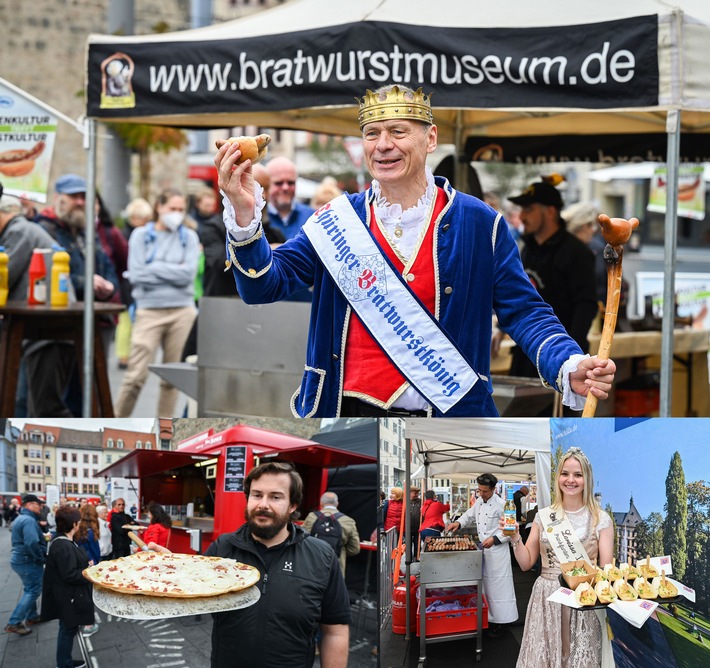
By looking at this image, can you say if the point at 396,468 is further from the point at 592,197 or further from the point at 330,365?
the point at 592,197

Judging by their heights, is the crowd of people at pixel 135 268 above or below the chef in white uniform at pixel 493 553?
above

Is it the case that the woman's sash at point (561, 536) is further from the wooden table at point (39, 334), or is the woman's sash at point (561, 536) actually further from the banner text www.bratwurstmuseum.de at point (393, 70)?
the wooden table at point (39, 334)

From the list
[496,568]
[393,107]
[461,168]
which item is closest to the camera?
[496,568]

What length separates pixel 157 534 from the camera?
3.12m

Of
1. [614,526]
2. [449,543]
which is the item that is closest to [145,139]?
[449,543]

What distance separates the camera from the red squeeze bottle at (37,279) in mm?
6617

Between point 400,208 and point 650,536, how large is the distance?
4.00ft

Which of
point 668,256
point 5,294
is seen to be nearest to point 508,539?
point 668,256

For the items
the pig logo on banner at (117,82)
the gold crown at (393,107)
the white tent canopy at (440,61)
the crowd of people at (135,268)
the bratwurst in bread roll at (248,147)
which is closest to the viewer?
the bratwurst in bread roll at (248,147)

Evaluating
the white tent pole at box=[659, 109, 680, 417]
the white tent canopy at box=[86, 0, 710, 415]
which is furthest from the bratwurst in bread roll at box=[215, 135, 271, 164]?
the white tent pole at box=[659, 109, 680, 417]

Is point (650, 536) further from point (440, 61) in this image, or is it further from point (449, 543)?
point (440, 61)

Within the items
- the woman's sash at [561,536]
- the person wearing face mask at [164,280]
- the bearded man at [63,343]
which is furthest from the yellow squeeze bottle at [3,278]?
the woman's sash at [561,536]

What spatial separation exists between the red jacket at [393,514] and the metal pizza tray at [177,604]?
0.39m

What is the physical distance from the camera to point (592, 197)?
4625 cm
